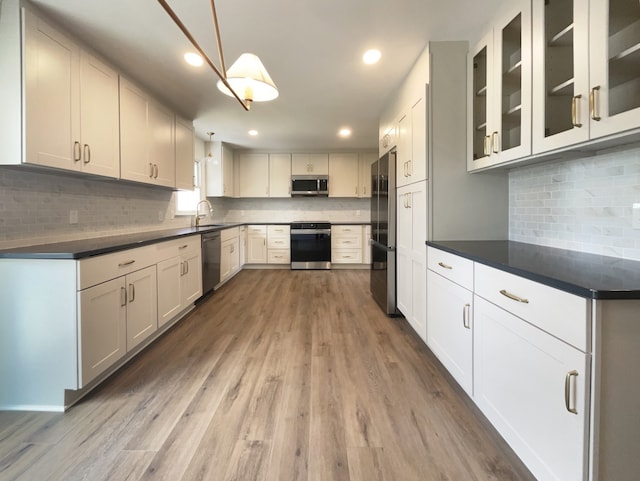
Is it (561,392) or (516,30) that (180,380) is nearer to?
(561,392)

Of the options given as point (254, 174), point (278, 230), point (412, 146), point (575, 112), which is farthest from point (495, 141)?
point (254, 174)

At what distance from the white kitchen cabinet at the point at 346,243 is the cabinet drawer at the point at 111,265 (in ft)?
12.5

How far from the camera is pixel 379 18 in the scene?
201 cm

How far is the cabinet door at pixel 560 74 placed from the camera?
1.30 meters

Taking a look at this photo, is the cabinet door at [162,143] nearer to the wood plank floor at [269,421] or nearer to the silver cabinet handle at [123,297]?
the silver cabinet handle at [123,297]

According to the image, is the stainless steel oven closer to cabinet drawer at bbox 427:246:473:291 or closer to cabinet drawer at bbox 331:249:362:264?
cabinet drawer at bbox 331:249:362:264

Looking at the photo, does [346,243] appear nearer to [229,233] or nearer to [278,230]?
[278,230]

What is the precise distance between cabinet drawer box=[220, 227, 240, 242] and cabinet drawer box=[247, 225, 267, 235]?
0.46m

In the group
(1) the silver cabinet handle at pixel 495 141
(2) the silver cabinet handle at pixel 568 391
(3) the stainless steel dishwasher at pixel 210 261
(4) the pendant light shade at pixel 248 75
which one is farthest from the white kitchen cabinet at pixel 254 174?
(2) the silver cabinet handle at pixel 568 391

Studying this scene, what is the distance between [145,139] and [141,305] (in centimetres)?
157

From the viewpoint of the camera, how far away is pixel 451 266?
6.17 ft

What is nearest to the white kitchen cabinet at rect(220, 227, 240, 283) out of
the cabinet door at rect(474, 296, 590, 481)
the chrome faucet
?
the chrome faucet

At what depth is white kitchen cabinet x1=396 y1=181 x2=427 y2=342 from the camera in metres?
2.37

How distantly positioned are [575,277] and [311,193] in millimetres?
5141
